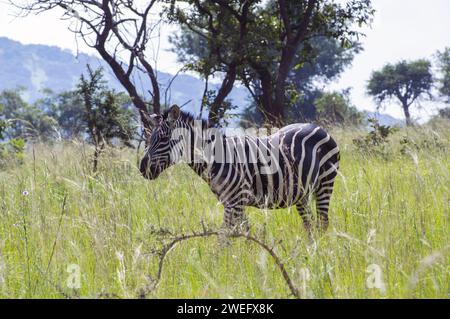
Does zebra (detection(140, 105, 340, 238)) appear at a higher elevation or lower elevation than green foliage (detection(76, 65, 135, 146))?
lower

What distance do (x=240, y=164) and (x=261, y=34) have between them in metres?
11.1

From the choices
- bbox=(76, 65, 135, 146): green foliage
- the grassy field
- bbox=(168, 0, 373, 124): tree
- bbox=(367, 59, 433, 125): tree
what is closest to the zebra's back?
the grassy field

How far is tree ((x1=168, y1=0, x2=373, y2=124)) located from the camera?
15141 millimetres

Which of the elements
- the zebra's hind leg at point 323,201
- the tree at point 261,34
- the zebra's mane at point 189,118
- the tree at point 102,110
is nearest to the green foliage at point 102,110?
the tree at point 102,110

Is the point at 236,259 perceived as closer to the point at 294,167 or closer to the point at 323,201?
the point at 294,167

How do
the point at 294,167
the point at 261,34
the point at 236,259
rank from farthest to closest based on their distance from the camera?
the point at 261,34 < the point at 294,167 < the point at 236,259

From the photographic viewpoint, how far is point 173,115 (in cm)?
501

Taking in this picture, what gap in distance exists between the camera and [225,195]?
4828mm

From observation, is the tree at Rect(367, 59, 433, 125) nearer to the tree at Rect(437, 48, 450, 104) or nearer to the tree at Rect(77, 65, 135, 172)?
the tree at Rect(437, 48, 450, 104)

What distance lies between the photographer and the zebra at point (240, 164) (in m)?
4.90

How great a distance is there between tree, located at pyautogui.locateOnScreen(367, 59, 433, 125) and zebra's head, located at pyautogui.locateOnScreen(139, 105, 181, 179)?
45.3 m

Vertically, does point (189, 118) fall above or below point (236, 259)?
above

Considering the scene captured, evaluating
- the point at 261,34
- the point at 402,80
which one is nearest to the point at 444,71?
the point at 402,80
